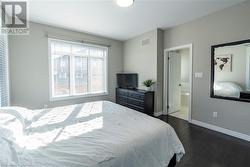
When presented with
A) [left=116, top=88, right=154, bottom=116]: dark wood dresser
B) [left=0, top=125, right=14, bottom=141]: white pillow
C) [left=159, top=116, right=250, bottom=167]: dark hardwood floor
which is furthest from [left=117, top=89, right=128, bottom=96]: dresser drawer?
[left=0, top=125, right=14, bottom=141]: white pillow

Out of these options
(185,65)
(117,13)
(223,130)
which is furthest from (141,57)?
(223,130)

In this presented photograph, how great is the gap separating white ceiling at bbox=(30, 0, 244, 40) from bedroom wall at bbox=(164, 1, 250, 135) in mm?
204

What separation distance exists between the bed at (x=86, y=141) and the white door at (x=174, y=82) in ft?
8.72

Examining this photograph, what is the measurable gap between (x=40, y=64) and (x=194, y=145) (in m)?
3.94

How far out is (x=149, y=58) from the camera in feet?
13.5

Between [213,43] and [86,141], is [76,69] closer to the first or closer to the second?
[86,141]

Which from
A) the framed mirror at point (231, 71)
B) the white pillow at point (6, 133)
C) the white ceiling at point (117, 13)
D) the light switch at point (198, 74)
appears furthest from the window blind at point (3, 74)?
the framed mirror at point (231, 71)

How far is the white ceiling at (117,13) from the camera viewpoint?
2488 millimetres

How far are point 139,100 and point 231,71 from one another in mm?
2278

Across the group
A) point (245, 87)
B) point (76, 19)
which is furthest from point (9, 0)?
point (245, 87)

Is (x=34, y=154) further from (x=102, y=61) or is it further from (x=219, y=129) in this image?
(x=102, y=61)

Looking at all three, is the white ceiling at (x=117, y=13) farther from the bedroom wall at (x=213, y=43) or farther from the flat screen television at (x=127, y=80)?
the flat screen television at (x=127, y=80)

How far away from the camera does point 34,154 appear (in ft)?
3.27

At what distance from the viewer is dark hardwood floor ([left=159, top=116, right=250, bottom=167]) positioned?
6.08ft
